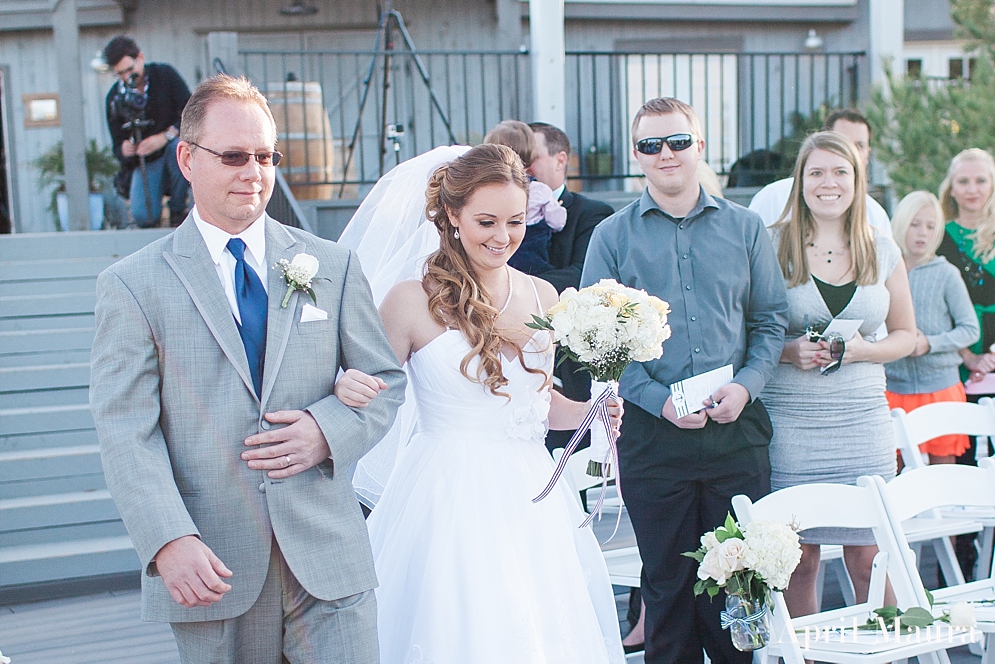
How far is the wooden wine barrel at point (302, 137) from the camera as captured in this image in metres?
8.84

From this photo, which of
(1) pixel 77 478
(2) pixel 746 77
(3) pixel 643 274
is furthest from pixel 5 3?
(3) pixel 643 274

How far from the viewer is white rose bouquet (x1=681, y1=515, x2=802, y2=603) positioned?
2.92 m

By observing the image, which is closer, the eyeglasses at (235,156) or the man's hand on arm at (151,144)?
the eyeglasses at (235,156)

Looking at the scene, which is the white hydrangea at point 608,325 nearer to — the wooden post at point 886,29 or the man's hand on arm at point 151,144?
the man's hand on arm at point 151,144

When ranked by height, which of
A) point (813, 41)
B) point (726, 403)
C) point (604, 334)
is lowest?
point (726, 403)

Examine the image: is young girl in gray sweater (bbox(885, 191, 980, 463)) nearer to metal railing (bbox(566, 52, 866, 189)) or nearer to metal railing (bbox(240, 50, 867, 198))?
metal railing (bbox(240, 50, 867, 198))

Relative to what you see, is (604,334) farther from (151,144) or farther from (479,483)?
(151,144)

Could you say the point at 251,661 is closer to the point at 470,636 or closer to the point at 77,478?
the point at 470,636

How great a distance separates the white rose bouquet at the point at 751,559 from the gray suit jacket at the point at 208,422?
1132 millimetres

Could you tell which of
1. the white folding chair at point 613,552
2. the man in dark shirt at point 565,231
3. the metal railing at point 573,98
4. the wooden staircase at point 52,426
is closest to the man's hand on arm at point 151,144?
the wooden staircase at point 52,426

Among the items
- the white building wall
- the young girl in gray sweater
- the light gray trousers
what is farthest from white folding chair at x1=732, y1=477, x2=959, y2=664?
the white building wall

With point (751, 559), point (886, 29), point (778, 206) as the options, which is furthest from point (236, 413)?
point (886, 29)

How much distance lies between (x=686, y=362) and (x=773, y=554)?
91 centimetres

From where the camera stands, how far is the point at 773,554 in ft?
9.56
